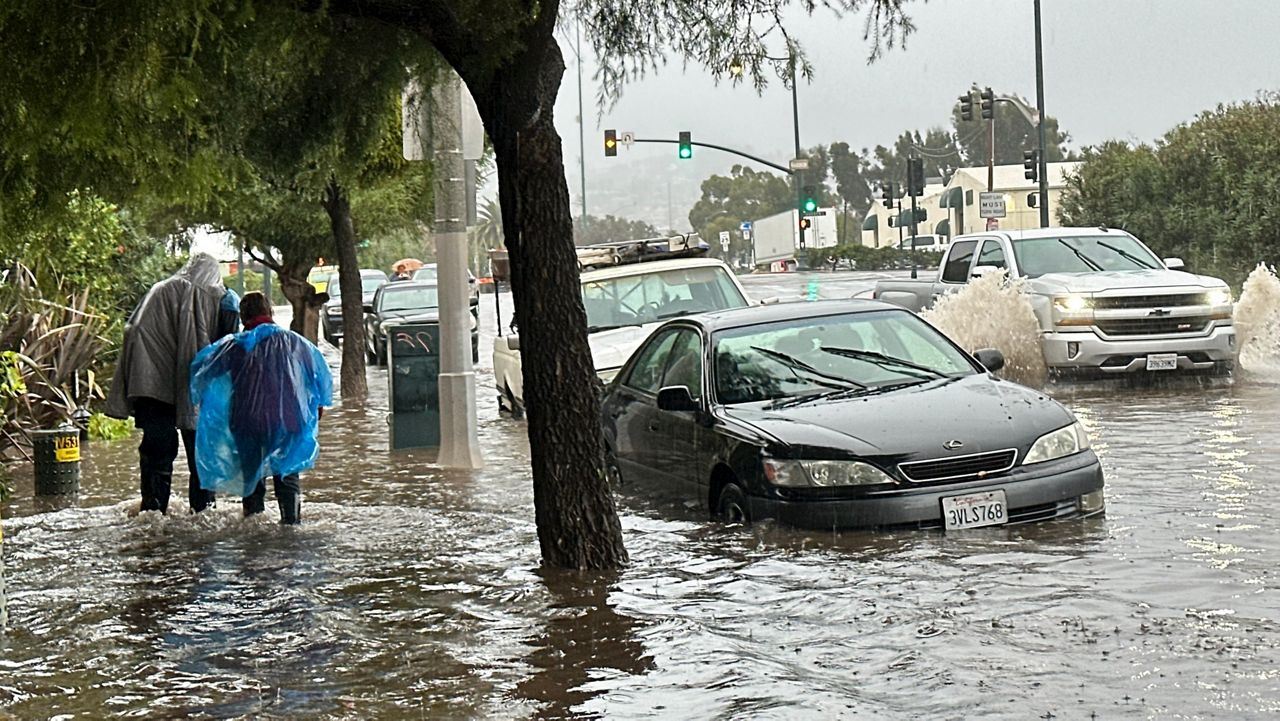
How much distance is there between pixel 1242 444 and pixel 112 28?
931 centimetres

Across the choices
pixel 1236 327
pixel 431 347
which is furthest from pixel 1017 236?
pixel 431 347

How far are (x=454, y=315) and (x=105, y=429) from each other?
239 inches

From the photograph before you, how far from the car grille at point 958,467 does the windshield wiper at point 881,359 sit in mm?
1389

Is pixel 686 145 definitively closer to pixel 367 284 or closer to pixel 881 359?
pixel 367 284

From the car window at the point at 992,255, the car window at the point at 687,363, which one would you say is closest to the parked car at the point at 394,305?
the car window at the point at 992,255

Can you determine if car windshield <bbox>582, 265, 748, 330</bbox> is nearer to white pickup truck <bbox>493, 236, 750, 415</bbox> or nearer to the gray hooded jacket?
white pickup truck <bbox>493, 236, 750, 415</bbox>

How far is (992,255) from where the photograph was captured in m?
21.2

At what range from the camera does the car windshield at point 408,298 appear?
35719 mm

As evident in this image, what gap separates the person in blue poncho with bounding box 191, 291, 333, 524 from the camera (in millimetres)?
10812

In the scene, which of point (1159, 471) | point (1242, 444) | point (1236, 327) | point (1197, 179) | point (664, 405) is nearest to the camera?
point (664, 405)

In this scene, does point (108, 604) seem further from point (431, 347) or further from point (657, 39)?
point (431, 347)

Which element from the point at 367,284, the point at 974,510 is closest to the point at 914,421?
the point at 974,510

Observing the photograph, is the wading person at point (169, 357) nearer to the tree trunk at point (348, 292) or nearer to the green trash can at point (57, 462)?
the green trash can at point (57, 462)

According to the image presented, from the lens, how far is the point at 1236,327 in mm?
19844
